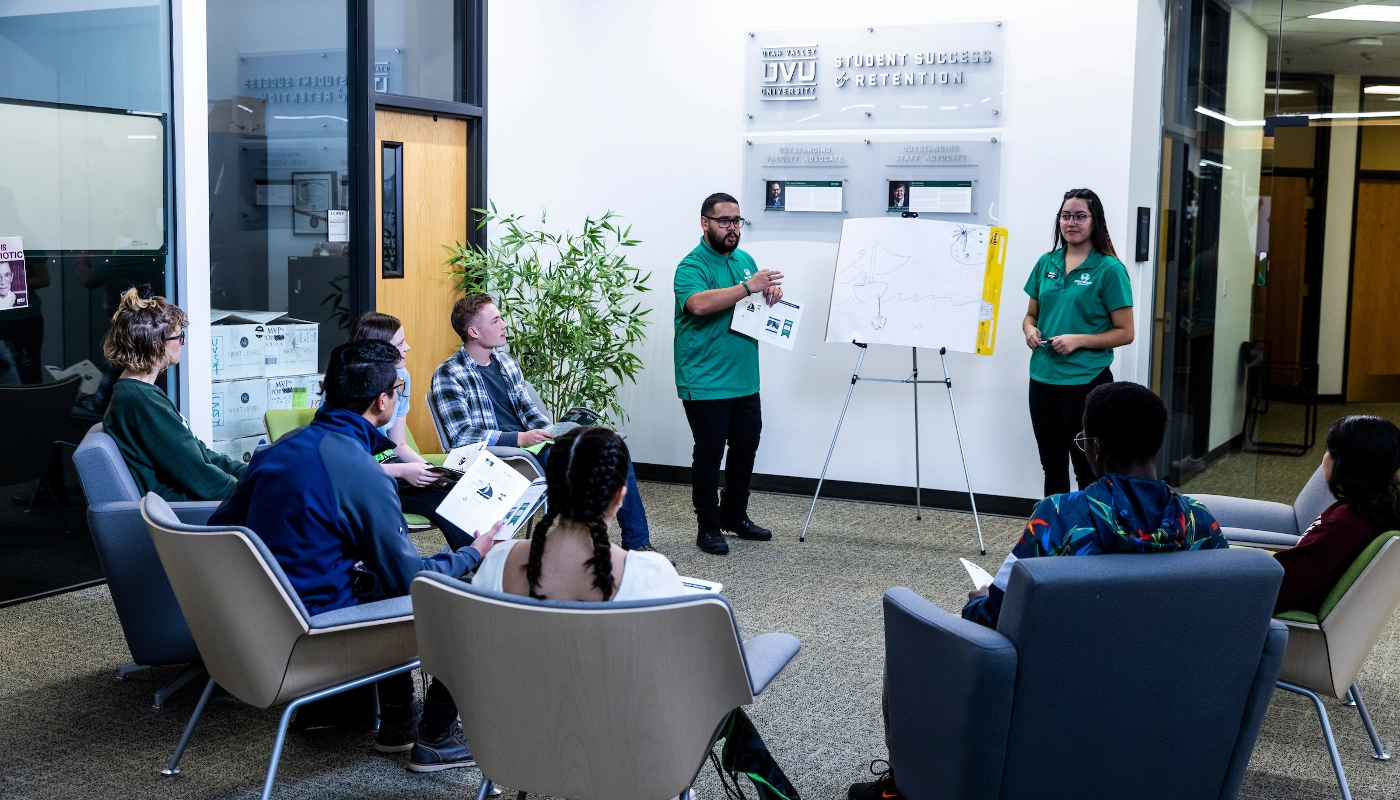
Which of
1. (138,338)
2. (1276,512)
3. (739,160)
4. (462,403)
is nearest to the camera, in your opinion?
(138,338)

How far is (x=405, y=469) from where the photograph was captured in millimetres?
3979

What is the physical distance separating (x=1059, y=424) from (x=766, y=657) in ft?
11.3

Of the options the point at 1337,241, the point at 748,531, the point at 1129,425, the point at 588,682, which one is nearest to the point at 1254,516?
the point at 1129,425

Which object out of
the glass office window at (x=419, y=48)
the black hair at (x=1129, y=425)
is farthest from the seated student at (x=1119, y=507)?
the glass office window at (x=419, y=48)

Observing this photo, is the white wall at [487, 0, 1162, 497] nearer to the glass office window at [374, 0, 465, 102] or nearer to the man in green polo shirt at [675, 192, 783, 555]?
the glass office window at [374, 0, 465, 102]

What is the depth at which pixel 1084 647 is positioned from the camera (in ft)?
7.38

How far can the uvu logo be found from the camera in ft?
21.7

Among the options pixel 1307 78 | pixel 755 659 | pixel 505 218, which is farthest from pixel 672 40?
pixel 755 659

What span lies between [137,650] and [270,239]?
8.50 feet

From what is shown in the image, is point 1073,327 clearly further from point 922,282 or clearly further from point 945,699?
point 945,699

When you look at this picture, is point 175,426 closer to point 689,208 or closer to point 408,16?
point 408,16

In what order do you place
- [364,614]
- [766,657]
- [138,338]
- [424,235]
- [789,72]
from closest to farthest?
[766,657] < [364,614] < [138,338] < [424,235] < [789,72]

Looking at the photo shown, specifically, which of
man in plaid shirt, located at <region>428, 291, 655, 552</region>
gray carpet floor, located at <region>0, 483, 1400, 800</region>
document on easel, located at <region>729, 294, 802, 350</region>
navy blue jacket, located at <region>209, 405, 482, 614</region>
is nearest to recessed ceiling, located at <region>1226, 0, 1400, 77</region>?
document on easel, located at <region>729, 294, 802, 350</region>

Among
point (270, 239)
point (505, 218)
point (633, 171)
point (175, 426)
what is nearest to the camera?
point (175, 426)
